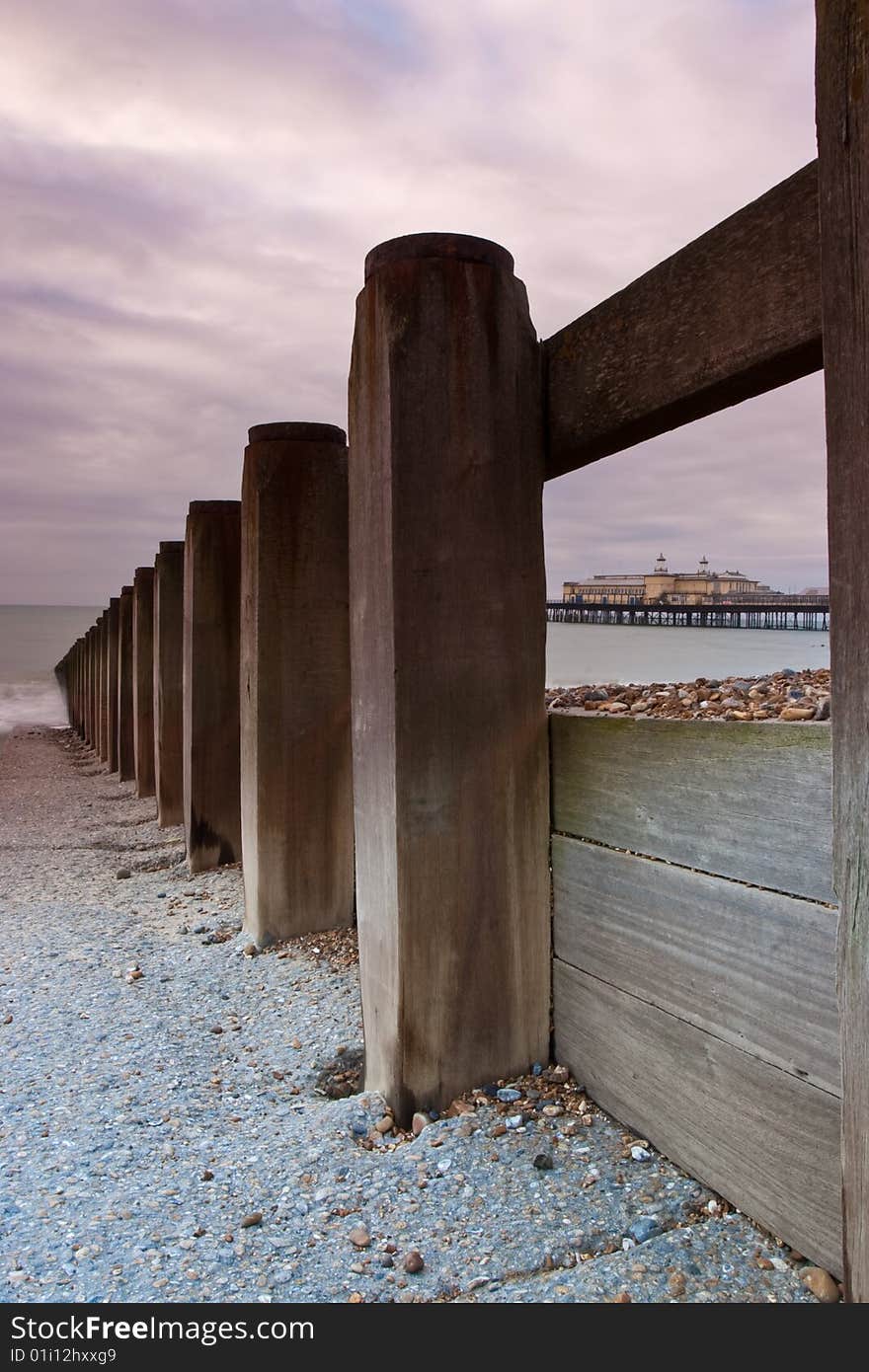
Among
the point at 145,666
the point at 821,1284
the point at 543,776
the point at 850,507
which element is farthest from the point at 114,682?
the point at 850,507

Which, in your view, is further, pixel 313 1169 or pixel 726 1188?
pixel 313 1169

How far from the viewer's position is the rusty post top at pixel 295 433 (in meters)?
4.11

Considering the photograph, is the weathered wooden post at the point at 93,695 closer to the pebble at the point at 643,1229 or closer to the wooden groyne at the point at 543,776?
the wooden groyne at the point at 543,776

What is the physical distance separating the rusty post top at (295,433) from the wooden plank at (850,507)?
9.55 ft

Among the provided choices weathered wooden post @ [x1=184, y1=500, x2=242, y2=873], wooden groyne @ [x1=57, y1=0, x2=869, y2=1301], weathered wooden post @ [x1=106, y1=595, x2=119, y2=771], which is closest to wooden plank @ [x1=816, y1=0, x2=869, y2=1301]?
wooden groyne @ [x1=57, y1=0, x2=869, y2=1301]

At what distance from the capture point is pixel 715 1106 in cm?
199

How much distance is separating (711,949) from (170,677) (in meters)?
6.06

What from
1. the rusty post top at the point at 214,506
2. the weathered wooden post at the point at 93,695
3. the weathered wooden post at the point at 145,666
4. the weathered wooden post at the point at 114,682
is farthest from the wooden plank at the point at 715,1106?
the weathered wooden post at the point at 93,695

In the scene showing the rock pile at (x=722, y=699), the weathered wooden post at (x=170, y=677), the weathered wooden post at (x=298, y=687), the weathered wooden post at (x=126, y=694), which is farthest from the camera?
the weathered wooden post at (x=126, y=694)

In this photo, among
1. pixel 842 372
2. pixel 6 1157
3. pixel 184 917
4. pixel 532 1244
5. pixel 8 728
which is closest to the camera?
pixel 842 372

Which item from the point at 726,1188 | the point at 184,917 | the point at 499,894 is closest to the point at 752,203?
the point at 499,894

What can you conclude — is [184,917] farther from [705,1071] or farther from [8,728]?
[8,728]

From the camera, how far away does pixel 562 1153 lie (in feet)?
7.27
